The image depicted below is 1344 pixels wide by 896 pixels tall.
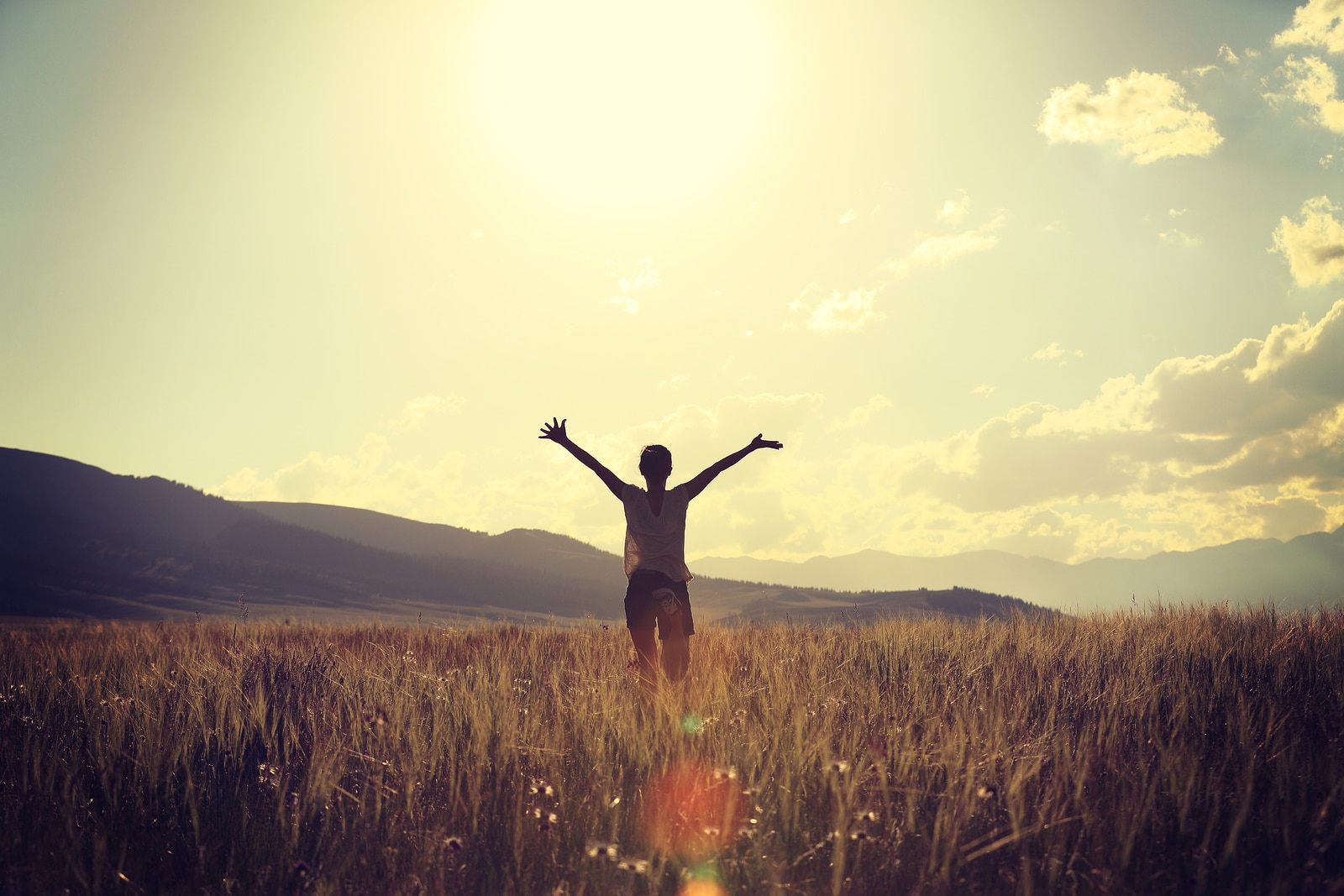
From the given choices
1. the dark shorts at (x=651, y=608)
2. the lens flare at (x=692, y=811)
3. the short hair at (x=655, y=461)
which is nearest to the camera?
the lens flare at (x=692, y=811)

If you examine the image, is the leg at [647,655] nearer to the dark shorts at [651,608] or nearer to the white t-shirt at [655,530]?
the dark shorts at [651,608]

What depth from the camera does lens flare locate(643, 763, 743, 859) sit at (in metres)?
3.50

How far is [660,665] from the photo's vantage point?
6332mm

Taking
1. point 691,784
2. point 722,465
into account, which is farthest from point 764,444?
point 691,784

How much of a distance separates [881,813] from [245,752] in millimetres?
3823

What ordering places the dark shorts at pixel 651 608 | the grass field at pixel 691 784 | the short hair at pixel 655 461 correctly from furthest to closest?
the short hair at pixel 655 461
the dark shorts at pixel 651 608
the grass field at pixel 691 784

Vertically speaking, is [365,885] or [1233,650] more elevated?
[1233,650]

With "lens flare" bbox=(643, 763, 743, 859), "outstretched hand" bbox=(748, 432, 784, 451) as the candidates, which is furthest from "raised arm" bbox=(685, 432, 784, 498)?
"lens flare" bbox=(643, 763, 743, 859)

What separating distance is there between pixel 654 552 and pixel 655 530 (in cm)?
19

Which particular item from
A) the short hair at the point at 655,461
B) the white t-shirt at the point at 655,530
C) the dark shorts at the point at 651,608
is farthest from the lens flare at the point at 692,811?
the short hair at the point at 655,461

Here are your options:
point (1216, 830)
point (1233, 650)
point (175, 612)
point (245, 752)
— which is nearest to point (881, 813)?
point (1216, 830)

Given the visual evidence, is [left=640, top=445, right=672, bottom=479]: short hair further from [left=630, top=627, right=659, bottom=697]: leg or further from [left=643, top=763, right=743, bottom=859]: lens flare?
[left=643, top=763, right=743, bottom=859]: lens flare

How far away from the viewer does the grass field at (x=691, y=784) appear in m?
3.36

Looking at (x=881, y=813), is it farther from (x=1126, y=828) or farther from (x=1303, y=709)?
(x=1303, y=709)
